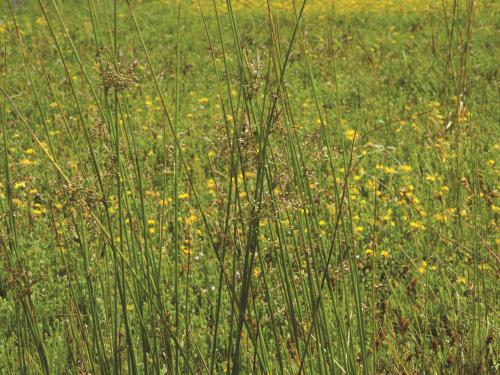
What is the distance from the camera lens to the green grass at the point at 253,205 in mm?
1241

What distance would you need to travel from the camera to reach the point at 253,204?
1.03 metres

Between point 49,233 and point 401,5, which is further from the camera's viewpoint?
point 401,5

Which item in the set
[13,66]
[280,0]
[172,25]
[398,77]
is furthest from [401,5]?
[13,66]

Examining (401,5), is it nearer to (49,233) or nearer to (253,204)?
(49,233)

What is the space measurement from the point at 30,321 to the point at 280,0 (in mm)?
10291

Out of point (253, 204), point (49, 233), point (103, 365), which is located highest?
point (253, 204)

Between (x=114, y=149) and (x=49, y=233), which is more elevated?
(x=114, y=149)

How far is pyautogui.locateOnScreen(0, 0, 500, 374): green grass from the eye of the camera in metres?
1.24

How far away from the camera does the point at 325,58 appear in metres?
6.97

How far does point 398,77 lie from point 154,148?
2.37 m

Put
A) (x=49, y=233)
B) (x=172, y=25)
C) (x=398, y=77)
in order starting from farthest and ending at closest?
1. (x=172, y=25)
2. (x=398, y=77)
3. (x=49, y=233)

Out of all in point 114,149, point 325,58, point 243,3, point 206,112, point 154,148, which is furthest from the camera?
point 243,3

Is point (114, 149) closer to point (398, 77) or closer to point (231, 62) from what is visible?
point (398, 77)

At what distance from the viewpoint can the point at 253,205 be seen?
104 cm
